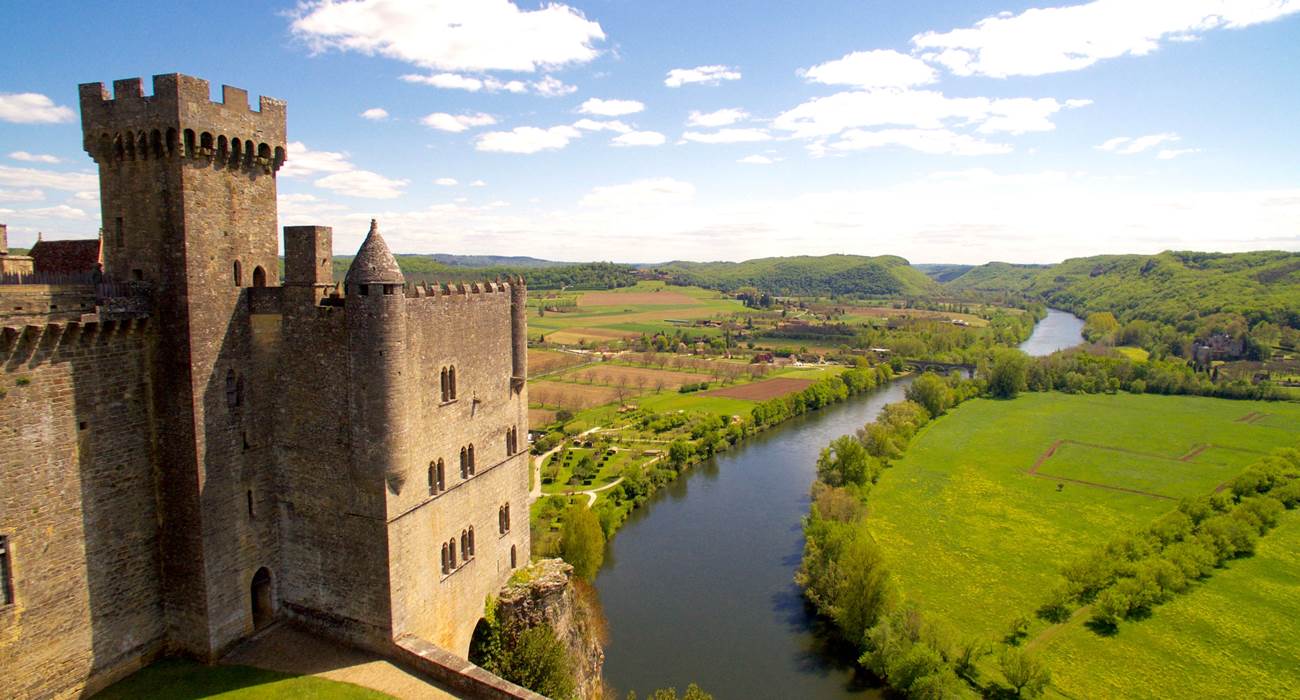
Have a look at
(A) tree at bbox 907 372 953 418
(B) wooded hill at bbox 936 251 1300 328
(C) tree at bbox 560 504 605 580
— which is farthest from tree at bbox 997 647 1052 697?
(B) wooded hill at bbox 936 251 1300 328

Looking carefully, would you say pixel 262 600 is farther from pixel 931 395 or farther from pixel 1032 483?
pixel 931 395

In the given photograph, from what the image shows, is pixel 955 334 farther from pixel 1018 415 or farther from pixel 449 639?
pixel 449 639

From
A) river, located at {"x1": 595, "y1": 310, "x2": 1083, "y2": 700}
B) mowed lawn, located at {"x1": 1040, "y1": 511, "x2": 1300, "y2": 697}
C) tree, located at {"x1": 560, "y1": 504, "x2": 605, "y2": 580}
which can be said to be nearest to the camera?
mowed lawn, located at {"x1": 1040, "y1": 511, "x2": 1300, "y2": 697}

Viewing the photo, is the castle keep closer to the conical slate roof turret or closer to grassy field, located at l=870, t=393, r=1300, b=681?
the conical slate roof turret

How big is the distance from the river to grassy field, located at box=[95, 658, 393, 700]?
13.4 metres

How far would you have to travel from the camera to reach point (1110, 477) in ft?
169

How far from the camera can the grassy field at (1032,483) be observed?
113 ft

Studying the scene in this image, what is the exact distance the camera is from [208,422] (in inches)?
558

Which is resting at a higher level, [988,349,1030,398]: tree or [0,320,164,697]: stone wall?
[0,320,164,697]: stone wall

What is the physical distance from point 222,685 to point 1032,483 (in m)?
49.6

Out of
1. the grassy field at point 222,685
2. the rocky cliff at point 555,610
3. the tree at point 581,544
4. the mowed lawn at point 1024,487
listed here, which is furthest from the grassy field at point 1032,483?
the grassy field at point 222,685

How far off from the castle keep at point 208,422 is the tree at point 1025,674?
64.8ft

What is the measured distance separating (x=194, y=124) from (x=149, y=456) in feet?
20.6

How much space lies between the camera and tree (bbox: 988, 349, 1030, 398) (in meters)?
81.0
